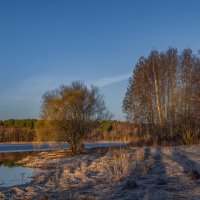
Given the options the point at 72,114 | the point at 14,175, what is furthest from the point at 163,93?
the point at 14,175

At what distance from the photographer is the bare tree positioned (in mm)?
34812

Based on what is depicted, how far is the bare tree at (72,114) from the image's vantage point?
1371 inches

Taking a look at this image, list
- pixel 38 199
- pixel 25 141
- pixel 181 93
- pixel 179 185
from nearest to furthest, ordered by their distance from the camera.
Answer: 1. pixel 38 199
2. pixel 179 185
3. pixel 181 93
4. pixel 25 141

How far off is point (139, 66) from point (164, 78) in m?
3.50

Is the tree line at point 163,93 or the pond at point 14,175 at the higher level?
the tree line at point 163,93

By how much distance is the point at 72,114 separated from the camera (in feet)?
115

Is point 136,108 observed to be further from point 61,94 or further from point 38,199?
point 38,199

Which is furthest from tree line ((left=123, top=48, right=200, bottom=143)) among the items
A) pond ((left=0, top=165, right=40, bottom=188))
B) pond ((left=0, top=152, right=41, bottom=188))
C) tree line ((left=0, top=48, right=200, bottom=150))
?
pond ((left=0, top=165, right=40, bottom=188))

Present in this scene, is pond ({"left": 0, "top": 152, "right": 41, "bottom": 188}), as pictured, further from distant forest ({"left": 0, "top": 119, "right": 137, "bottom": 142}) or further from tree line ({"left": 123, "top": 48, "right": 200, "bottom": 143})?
tree line ({"left": 123, "top": 48, "right": 200, "bottom": 143})

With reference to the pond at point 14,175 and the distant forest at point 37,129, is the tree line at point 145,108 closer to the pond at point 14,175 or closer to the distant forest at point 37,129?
the distant forest at point 37,129

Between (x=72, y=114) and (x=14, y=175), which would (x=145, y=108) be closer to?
(x=72, y=114)

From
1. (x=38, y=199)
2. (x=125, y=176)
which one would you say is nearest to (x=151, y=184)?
(x=125, y=176)

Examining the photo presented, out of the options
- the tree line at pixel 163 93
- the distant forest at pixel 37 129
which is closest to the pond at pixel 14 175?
the distant forest at pixel 37 129

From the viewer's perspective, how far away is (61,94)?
35.6 meters
